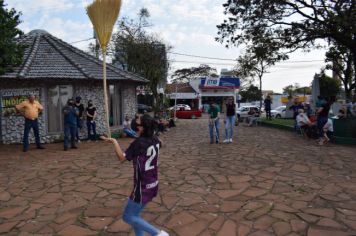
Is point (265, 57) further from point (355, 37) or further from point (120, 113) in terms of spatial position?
point (120, 113)

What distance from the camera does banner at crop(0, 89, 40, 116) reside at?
12.8 meters

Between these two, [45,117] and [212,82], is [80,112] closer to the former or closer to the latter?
[45,117]

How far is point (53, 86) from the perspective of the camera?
13555 millimetres

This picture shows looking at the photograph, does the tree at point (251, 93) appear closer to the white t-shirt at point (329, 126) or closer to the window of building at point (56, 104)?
the white t-shirt at point (329, 126)

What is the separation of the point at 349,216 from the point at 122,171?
15.7 feet

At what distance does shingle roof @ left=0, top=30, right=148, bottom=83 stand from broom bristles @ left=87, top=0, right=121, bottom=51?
28.8 ft

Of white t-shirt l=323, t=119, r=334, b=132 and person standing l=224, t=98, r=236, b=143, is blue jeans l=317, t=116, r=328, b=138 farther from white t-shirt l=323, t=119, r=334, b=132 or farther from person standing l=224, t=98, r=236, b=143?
person standing l=224, t=98, r=236, b=143

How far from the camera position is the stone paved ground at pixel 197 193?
15.9ft

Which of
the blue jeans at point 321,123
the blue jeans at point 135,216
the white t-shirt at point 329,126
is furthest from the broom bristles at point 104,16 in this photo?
the white t-shirt at point 329,126

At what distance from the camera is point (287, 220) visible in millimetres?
4957

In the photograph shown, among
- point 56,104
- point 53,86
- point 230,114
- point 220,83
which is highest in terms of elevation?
point 220,83

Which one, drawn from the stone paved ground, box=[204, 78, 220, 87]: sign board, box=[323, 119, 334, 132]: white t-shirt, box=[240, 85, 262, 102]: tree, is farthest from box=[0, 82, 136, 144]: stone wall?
box=[240, 85, 262, 102]: tree

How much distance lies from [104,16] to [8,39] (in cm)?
847

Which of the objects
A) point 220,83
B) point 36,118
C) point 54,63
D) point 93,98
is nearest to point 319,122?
point 93,98
